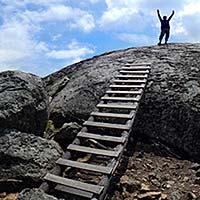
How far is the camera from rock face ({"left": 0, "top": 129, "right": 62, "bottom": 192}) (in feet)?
28.4

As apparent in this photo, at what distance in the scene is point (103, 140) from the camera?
966cm

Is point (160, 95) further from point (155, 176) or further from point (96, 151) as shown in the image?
point (96, 151)

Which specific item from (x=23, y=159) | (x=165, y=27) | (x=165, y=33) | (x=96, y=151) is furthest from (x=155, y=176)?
(x=165, y=27)

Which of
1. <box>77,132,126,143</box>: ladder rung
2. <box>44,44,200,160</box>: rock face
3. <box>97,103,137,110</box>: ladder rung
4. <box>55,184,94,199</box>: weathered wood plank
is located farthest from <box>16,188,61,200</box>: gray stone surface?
<box>44,44,200,160</box>: rock face

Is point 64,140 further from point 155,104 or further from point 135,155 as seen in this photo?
point 155,104

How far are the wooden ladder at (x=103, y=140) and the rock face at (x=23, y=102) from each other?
1335mm

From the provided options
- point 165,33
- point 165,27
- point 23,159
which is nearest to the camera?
point 23,159

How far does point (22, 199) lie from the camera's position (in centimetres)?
719

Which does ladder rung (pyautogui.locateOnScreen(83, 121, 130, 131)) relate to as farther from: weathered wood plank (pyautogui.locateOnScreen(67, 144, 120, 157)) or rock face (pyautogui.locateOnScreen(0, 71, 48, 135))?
rock face (pyautogui.locateOnScreen(0, 71, 48, 135))

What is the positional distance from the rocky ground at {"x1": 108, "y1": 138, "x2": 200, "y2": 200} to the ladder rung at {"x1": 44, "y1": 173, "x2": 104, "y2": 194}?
39.8 inches

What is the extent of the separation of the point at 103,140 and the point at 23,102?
2.35 meters

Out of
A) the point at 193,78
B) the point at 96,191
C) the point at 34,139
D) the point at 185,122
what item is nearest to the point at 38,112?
the point at 34,139

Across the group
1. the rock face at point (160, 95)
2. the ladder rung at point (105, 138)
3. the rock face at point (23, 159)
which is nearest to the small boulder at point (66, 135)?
the ladder rung at point (105, 138)

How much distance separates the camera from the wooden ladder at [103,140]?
8039 mm
